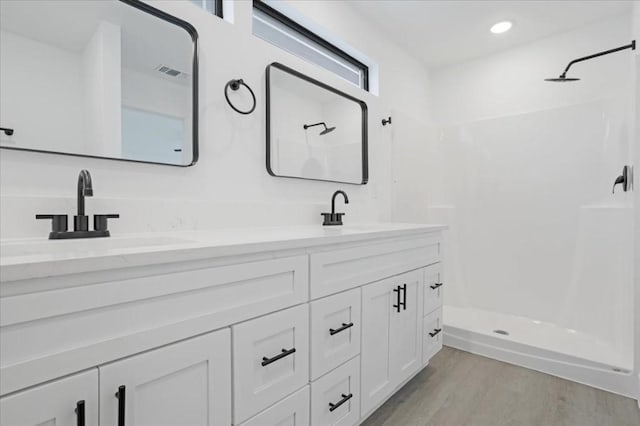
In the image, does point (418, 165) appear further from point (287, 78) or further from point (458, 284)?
point (287, 78)

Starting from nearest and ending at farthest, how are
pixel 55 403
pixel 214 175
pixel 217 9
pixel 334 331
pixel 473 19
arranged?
pixel 55 403, pixel 334 331, pixel 214 175, pixel 217 9, pixel 473 19

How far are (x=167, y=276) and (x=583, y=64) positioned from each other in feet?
10.1

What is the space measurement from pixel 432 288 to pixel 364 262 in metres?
0.71

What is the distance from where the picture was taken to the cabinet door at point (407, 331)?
4.93 feet

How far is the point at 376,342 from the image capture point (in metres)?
1.38

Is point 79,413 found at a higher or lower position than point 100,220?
lower

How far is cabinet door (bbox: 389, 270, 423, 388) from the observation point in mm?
1504

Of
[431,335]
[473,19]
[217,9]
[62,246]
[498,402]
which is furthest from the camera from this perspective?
[473,19]

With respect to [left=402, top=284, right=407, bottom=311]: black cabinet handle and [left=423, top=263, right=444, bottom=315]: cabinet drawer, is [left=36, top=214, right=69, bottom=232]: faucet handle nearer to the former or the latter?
[left=402, top=284, right=407, bottom=311]: black cabinet handle

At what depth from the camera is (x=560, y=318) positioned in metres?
2.41

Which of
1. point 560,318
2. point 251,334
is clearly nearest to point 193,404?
point 251,334

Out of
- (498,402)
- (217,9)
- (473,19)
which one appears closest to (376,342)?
(498,402)

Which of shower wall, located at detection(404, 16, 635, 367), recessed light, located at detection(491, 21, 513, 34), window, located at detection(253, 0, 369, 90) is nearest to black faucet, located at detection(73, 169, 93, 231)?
window, located at detection(253, 0, 369, 90)

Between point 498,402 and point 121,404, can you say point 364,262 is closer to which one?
point 121,404
